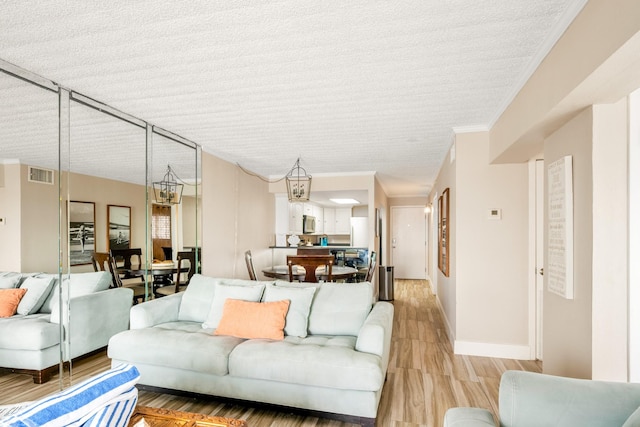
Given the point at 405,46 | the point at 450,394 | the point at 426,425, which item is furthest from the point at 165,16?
the point at 450,394

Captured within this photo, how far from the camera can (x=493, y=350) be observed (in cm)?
357

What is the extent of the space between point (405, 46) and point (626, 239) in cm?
161

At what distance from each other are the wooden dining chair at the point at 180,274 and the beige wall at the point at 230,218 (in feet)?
0.74

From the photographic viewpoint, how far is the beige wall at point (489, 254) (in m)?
3.52

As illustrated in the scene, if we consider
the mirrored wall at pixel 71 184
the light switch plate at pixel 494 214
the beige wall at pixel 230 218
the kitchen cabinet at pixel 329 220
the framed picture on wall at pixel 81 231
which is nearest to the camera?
the mirrored wall at pixel 71 184

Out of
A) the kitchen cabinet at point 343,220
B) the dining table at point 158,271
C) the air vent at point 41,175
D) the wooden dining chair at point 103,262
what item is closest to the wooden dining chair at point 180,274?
the dining table at point 158,271

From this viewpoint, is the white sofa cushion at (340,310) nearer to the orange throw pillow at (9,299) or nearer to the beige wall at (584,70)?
the beige wall at (584,70)

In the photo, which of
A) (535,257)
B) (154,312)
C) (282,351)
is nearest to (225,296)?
(154,312)

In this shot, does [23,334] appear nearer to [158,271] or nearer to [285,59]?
[158,271]

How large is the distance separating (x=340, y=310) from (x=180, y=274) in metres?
2.12

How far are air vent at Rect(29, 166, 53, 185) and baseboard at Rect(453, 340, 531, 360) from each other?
4057mm

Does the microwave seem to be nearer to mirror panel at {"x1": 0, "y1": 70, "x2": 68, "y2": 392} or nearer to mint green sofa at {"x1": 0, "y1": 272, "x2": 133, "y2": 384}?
mint green sofa at {"x1": 0, "y1": 272, "x2": 133, "y2": 384}

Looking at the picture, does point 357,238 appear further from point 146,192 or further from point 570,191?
point 570,191

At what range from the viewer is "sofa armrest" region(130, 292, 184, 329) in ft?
9.45
